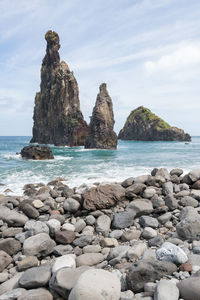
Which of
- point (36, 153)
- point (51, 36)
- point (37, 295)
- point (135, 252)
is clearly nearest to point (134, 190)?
point (135, 252)

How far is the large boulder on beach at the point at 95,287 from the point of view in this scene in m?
3.47

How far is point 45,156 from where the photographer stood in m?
36.5

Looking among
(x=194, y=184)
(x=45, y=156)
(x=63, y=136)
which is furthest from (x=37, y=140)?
(x=194, y=184)

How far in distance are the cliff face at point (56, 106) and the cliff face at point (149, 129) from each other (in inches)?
2402

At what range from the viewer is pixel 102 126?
64812mm

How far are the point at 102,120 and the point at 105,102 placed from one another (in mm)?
5746

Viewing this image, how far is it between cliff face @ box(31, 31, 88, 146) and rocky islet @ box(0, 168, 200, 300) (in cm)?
7571

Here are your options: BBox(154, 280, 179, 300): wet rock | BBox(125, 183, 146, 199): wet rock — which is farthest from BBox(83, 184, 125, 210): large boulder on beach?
BBox(154, 280, 179, 300): wet rock

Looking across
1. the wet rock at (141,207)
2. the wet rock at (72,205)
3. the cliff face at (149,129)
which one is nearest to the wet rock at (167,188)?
the wet rock at (141,207)

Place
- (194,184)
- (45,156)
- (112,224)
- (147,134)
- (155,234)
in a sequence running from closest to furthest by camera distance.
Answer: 1. (155,234)
2. (112,224)
3. (194,184)
4. (45,156)
5. (147,134)

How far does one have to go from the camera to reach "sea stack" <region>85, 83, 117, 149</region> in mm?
64250

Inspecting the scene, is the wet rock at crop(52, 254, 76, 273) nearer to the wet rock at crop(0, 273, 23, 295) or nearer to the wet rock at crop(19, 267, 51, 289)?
the wet rock at crop(19, 267, 51, 289)

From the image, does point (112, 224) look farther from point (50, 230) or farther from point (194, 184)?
point (194, 184)

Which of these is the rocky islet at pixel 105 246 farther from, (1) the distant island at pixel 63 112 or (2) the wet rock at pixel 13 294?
(1) the distant island at pixel 63 112
